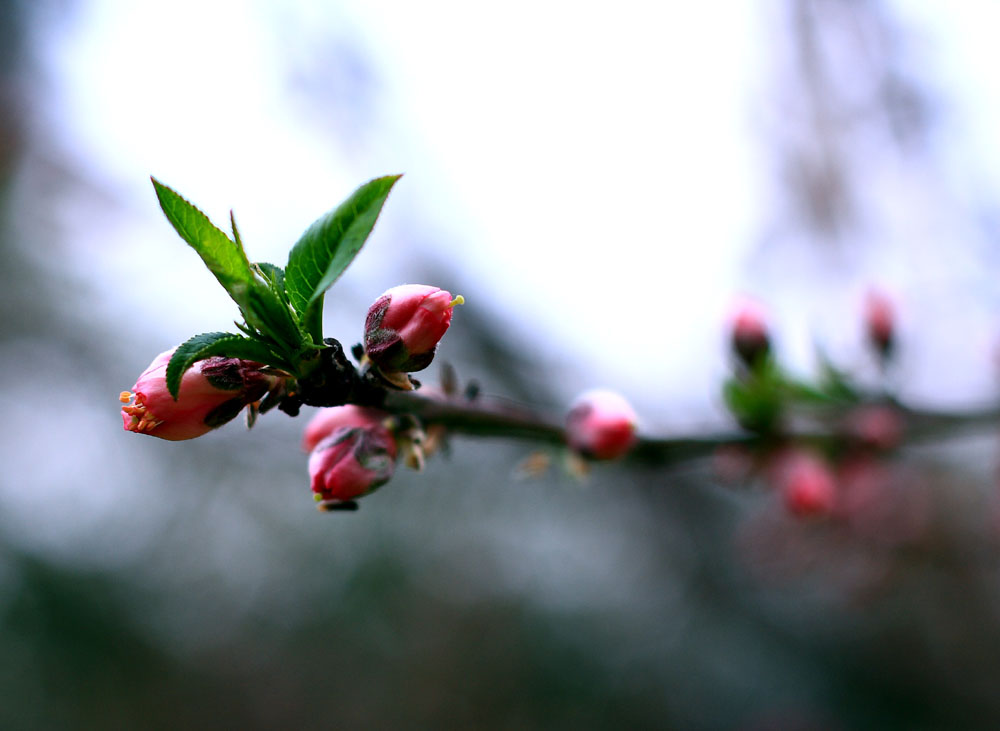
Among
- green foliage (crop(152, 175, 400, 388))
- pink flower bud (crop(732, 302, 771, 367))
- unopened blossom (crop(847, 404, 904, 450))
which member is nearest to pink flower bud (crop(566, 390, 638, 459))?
green foliage (crop(152, 175, 400, 388))

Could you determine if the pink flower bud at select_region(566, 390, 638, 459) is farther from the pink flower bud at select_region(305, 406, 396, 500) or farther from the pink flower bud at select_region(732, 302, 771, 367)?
the pink flower bud at select_region(732, 302, 771, 367)

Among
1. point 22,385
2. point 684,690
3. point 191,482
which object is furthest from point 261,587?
point 684,690

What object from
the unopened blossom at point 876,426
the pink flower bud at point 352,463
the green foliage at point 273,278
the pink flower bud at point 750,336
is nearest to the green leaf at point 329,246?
the green foliage at point 273,278

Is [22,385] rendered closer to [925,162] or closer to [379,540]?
[379,540]

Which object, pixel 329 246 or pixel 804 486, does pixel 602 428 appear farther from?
pixel 804 486

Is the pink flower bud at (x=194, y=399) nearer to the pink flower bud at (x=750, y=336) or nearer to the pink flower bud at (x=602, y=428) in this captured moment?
the pink flower bud at (x=602, y=428)

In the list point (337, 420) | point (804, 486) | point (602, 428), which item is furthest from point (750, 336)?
point (337, 420)

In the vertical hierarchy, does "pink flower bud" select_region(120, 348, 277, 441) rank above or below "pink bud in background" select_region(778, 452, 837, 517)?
above

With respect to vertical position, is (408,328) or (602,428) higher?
(408,328)
